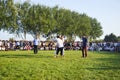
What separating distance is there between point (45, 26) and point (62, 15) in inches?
338

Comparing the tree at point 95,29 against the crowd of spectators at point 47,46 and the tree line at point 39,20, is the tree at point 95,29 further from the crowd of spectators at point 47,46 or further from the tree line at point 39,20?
the crowd of spectators at point 47,46

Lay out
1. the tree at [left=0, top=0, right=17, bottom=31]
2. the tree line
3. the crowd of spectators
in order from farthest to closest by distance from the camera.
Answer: the tree line, the tree at [left=0, top=0, right=17, bottom=31], the crowd of spectators

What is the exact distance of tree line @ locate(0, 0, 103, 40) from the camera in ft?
185

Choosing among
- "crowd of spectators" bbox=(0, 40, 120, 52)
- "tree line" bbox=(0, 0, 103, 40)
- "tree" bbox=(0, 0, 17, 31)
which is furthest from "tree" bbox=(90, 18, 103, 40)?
"crowd of spectators" bbox=(0, 40, 120, 52)

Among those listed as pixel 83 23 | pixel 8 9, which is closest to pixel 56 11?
pixel 83 23

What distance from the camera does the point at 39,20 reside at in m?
64.8

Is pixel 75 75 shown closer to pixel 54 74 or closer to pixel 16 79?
pixel 54 74

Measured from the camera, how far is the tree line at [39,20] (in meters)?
56.4

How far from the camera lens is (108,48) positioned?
49.0 m

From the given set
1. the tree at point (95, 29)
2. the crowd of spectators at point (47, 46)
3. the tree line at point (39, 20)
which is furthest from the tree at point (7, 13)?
the tree at point (95, 29)

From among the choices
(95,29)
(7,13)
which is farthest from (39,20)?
(95,29)

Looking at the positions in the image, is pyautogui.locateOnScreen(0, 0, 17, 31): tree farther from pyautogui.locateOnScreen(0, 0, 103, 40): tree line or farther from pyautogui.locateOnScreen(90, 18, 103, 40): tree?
pyautogui.locateOnScreen(90, 18, 103, 40): tree

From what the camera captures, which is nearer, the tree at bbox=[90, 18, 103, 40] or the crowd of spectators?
the crowd of spectators

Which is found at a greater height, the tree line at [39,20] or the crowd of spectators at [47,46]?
the tree line at [39,20]
